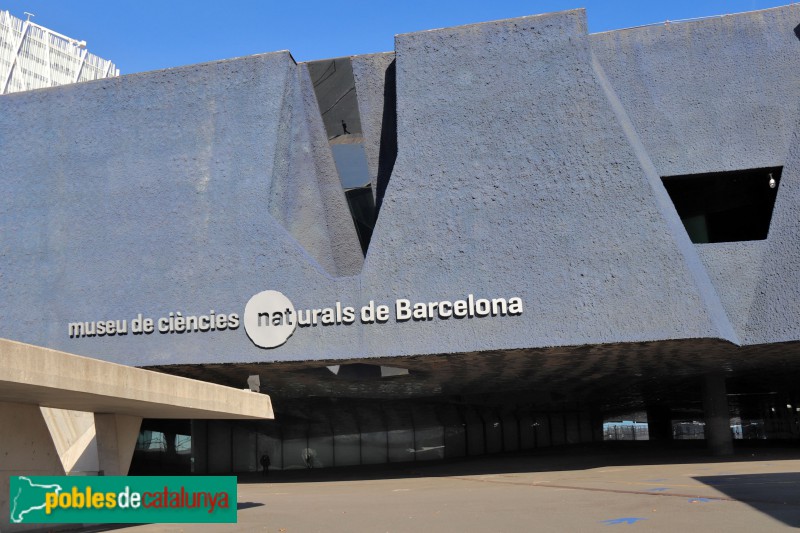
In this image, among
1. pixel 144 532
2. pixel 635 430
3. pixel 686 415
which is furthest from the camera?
pixel 635 430

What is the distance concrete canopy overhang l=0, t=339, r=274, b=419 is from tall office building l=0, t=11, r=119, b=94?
199 ft

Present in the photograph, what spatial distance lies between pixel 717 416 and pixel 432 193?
13.4 m

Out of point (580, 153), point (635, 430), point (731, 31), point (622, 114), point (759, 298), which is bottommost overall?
point (635, 430)

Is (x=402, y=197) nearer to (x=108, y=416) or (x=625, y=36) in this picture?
(x=625, y=36)

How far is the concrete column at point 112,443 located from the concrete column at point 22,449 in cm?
135

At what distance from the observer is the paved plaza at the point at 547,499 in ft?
40.4

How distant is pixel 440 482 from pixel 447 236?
7269mm

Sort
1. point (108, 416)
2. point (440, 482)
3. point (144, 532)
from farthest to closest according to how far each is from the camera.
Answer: point (440, 482) → point (108, 416) → point (144, 532)

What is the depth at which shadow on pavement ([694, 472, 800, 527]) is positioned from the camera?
39.8ft

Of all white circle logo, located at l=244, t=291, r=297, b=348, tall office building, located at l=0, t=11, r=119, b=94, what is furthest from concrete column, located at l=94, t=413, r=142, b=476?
tall office building, located at l=0, t=11, r=119, b=94

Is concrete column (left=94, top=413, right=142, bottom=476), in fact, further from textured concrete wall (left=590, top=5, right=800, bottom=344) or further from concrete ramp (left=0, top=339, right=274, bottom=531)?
textured concrete wall (left=590, top=5, right=800, bottom=344)

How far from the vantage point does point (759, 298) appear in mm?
22094

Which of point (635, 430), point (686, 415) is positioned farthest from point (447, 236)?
point (635, 430)

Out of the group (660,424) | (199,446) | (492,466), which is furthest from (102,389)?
(660,424)
